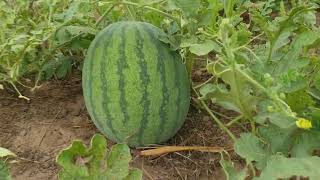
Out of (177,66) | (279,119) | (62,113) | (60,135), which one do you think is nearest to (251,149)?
(279,119)

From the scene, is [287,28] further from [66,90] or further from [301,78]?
[66,90]

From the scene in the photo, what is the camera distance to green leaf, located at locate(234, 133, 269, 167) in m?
1.48

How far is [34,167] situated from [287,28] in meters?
0.98

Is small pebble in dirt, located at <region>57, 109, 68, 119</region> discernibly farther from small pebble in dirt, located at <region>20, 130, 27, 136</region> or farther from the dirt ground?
small pebble in dirt, located at <region>20, 130, 27, 136</region>

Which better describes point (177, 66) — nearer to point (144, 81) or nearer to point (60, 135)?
point (144, 81)

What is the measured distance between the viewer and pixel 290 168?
4.36ft

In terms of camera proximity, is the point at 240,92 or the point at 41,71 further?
the point at 41,71

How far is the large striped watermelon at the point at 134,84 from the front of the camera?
1893mm

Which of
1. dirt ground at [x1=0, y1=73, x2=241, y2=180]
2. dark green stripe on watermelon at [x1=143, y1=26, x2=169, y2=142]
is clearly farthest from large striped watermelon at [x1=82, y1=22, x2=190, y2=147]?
dirt ground at [x1=0, y1=73, x2=241, y2=180]

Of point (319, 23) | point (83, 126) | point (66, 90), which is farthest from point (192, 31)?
point (319, 23)

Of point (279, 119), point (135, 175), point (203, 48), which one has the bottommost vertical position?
point (135, 175)

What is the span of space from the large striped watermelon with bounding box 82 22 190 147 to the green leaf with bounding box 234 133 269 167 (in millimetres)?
468

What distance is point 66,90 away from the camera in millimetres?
2412

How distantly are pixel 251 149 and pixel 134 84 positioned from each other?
53cm
